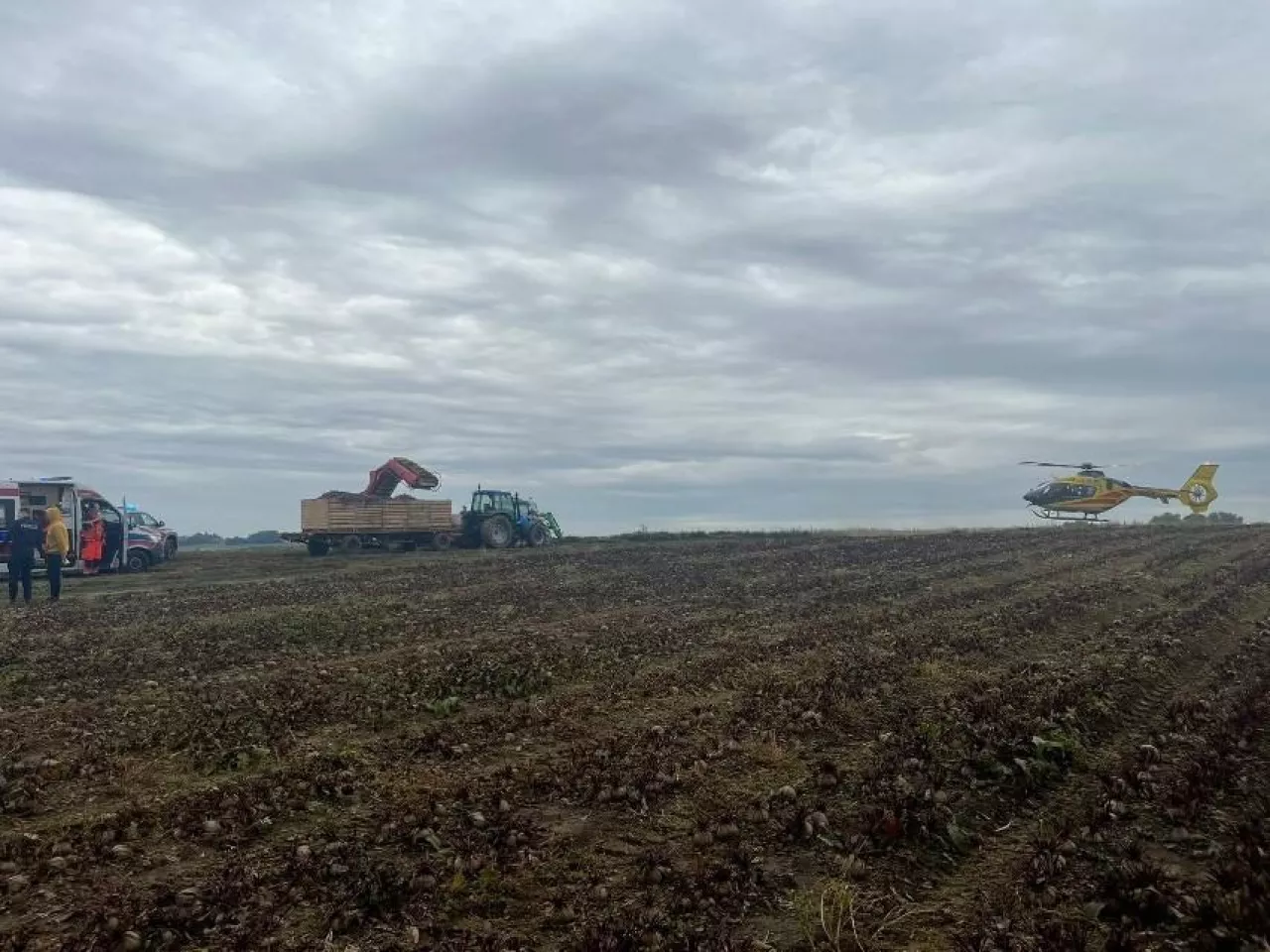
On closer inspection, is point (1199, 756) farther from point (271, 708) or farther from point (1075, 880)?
point (271, 708)

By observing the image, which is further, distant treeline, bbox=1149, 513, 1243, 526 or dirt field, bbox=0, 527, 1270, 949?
distant treeline, bbox=1149, 513, 1243, 526

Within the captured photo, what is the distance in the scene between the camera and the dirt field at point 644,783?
6637mm

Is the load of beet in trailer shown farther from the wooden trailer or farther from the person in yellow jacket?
the person in yellow jacket

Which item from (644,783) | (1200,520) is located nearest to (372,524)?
(644,783)

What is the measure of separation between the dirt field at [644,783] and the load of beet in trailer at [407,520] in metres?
28.2

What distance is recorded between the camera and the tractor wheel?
51562mm

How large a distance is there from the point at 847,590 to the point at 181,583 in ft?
77.2

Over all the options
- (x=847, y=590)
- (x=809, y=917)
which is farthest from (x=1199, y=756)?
(x=847, y=590)

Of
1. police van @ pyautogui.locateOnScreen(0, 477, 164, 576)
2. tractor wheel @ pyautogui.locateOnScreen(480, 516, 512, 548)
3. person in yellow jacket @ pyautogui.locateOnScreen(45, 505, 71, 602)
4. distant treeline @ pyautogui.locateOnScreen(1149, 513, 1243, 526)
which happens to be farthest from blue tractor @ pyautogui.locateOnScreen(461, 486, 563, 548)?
distant treeline @ pyautogui.locateOnScreen(1149, 513, 1243, 526)

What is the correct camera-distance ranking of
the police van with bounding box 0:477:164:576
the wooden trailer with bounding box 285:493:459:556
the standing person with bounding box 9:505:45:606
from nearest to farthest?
1. the standing person with bounding box 9:505:45:606
2. the police van with bounding box 0:477:164:576
3. the wooden trailer with bounding box 285:493:459:556

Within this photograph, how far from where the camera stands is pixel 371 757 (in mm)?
10602

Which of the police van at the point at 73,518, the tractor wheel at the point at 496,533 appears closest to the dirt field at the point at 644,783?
the police van at the point at 73,518

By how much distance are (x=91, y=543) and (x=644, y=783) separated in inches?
1438

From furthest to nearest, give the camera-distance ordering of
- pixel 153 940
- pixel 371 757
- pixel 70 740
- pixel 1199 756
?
pixel 70 740 → pixel 371 757 → pixel 1199 756 → pixel 153 940
